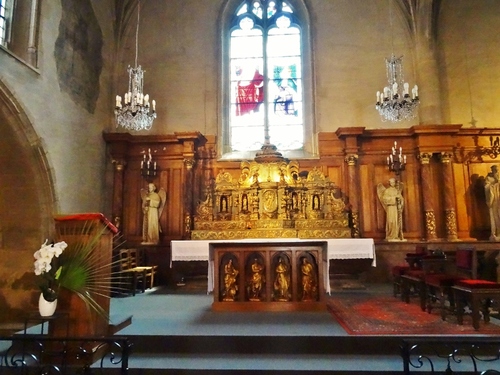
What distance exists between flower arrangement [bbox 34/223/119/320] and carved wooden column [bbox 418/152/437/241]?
7606mm

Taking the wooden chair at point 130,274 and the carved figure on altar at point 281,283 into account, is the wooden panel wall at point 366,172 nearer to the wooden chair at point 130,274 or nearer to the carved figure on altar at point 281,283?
the wooden chair at point 130,274

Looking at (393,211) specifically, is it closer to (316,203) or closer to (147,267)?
(316,203)

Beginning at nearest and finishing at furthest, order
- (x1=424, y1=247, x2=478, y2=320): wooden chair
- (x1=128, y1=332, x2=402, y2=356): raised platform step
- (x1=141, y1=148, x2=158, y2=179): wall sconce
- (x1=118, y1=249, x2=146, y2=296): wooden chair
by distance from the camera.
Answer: (x1=128, y1=332, x2=402, y2=356): raised platform step < (x1=424, y1=247, x2=478, y2=320): wooden chair < (x1=118, y1=249, x2=146, y2=296): wooden chair < (x1=141, y1=148, x2=158, y2=179): wall sconce

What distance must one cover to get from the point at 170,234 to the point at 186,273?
119cm

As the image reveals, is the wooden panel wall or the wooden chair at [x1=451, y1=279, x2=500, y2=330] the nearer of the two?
the wooden chair at [x1=451, y1=279, x2=500, y2=330]

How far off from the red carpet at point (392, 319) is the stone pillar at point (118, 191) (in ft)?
18.4

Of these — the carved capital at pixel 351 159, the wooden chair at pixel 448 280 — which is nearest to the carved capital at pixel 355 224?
the carved capital at pixel 351 159

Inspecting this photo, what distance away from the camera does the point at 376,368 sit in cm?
391

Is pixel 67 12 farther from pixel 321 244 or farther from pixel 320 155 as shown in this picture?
pixel 321 244

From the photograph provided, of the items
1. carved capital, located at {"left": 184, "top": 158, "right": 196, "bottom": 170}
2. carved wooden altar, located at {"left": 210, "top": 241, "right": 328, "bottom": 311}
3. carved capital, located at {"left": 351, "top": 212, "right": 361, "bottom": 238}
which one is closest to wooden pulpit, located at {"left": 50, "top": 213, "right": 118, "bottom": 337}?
carved wooden altar, located at {"left": 210, "top": 241, "right": 328, "bottom": 311}

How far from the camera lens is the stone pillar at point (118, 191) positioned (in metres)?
10.1

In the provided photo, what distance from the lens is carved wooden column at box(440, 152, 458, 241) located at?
9.49m

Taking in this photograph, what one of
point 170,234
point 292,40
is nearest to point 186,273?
point 170,234

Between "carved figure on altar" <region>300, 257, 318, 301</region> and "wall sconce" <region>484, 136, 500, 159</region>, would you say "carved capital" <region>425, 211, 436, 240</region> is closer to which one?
"wall sconce" <region>484, 136, 500, 159</region>
